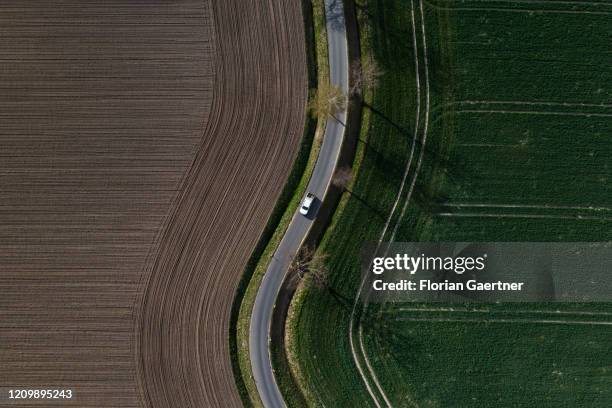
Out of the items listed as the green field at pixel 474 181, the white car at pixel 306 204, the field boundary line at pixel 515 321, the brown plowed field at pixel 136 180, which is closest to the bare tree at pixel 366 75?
the green field at pixel 474 181

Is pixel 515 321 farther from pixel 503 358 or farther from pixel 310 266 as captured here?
pixel 310 266

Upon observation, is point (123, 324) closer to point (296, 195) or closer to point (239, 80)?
point (296, 195)

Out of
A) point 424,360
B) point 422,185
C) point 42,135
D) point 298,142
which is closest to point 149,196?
point 42,135

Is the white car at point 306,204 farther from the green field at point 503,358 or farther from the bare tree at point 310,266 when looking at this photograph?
the green field at point 503,358

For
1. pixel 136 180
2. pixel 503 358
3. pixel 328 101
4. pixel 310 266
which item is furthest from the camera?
pixel 503 358

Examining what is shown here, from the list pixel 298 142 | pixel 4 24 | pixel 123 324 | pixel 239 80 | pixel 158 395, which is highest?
pixel 4 24

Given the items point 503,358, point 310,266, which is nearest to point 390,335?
point 310,266
